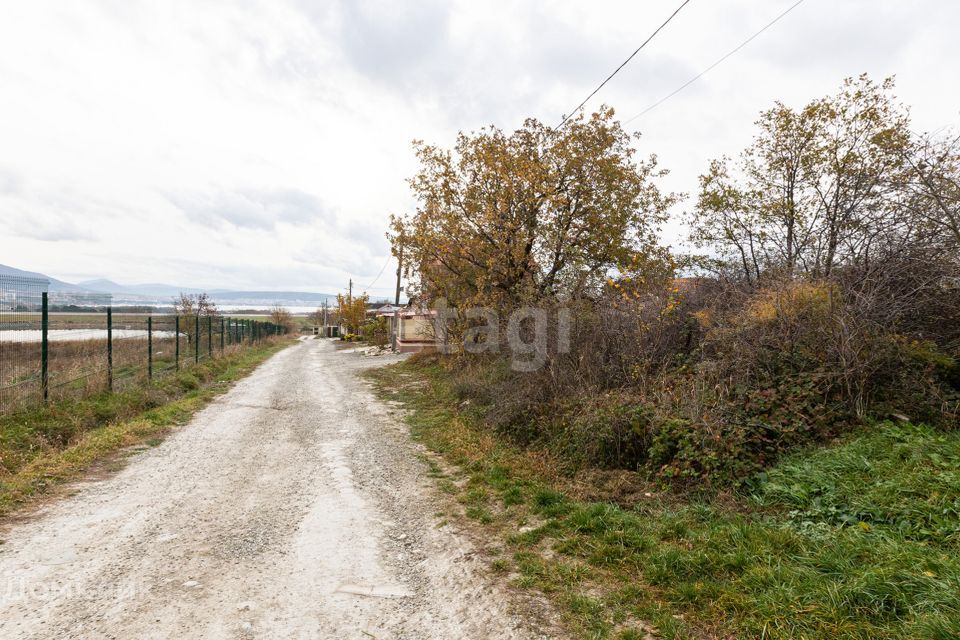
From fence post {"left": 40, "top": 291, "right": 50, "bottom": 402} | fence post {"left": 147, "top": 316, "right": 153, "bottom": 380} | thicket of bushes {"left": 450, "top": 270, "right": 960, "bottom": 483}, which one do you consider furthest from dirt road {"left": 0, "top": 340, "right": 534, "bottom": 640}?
fence post {"left": 147, "top": 316, "right": 153, "bottom": 380}

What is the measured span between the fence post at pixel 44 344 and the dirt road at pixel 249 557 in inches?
103

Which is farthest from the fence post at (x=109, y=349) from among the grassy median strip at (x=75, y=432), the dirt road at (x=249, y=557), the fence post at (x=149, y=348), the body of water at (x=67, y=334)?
the dirt road at (x=249, y=557)

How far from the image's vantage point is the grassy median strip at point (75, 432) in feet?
17.0

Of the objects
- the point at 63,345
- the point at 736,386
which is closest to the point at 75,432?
the point at 63,345

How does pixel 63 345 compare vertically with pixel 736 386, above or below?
above

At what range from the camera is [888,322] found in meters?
5.50

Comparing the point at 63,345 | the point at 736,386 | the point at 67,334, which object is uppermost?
the point at 67,334

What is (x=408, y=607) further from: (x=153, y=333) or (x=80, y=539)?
(x=153, y=333)

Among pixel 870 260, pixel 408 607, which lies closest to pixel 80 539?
pixel 408 607

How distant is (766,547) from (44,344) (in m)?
10.2

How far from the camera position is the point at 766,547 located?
130 inches

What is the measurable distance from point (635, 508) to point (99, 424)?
845 cm

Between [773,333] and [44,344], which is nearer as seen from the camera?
[773,333]
